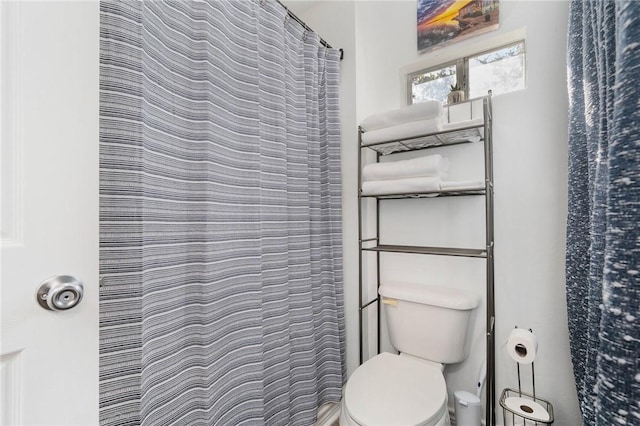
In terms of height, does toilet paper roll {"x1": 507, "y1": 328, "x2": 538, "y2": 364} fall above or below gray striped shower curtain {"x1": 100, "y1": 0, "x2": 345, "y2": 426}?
below

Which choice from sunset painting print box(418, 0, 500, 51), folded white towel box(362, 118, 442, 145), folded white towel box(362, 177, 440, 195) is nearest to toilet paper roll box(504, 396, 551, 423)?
folded white towel box(362, 177, 440, 195)

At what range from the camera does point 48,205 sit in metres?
0.47

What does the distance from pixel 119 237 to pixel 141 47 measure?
51 centimetres

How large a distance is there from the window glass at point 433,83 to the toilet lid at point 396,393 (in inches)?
53.4

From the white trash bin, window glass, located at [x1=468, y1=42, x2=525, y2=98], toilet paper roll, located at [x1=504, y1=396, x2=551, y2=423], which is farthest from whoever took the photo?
window glass, located at [x1=468, y1=42, x2=525, y2=98]

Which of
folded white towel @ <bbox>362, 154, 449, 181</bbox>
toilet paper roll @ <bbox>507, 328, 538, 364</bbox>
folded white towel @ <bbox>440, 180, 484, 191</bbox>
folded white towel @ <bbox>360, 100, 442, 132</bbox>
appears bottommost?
toilet paper roll @ <bbox>507, 328, 538, 364</bbox>

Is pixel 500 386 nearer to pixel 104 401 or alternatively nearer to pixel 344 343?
pixel 344 343

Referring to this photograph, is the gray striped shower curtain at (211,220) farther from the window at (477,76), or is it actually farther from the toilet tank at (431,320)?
the window at (477,76)

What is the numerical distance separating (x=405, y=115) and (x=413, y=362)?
3.70ft

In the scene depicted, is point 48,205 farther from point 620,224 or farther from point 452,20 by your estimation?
point 452,20

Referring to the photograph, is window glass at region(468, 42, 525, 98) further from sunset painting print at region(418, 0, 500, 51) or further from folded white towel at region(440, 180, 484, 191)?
folded white towel at region(440, 180, 484, 191)

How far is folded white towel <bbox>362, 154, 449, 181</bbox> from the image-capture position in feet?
4.16

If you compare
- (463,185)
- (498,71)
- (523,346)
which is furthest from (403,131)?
(523,346)

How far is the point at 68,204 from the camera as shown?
0.49 metres
